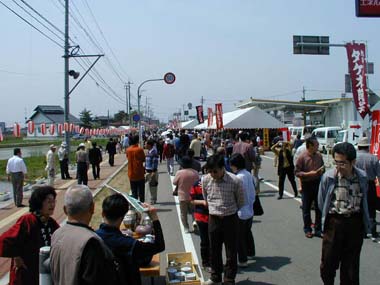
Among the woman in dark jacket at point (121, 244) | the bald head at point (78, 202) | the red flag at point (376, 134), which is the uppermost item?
the red flag at point (376, 134)

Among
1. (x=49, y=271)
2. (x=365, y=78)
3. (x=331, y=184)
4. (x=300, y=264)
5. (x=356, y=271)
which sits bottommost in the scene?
(x=300, y=264)

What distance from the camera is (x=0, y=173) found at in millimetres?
22172

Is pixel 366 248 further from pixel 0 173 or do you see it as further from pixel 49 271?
pixel 0 173

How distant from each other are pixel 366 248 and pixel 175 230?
11.6 feet

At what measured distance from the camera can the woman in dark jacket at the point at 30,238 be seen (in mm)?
3285

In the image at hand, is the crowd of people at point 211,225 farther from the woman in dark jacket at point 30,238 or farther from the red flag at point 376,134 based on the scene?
the red flag at point 376,134

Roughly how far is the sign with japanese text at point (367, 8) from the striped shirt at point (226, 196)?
39.3 feet

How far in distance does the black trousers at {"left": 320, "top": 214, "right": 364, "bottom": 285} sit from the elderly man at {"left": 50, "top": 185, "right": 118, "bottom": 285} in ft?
8.67

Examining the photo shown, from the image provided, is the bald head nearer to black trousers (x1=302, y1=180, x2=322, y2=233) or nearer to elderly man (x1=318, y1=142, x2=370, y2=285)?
elderly man (x1=318, y1=142, x2=370, y2=285)

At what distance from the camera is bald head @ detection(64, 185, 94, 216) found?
2.57 meters

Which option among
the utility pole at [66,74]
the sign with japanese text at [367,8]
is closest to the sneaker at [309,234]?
the sign with japanese text at [367,8]

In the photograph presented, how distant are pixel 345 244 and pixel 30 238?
10.0ft

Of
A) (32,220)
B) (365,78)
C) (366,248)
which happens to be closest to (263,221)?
(366,248)

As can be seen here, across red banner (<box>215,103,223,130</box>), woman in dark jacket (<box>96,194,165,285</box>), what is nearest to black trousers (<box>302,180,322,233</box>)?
woman in dark jacket (<box>96,194,165,285</box>)
